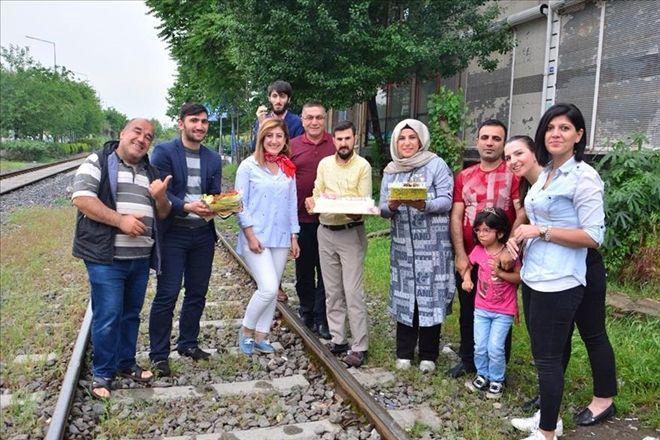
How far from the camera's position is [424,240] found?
4340mm

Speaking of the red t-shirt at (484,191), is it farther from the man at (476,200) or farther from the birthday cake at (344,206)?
the birthday cake at (344,206)

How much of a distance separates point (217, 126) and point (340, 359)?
44.9 meters

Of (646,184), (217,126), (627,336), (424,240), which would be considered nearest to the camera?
(424,240)

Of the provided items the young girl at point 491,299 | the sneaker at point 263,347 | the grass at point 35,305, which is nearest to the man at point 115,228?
the grass at point 35,305

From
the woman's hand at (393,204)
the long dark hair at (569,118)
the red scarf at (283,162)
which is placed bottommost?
the woman's hand at (393,204)

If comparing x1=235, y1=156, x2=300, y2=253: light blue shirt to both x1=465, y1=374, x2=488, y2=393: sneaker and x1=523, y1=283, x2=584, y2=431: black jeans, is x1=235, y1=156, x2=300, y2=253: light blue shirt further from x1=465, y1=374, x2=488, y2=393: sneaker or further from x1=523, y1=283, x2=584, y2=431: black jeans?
x1=523, y1=283, x2=584, y2=431: black jeans

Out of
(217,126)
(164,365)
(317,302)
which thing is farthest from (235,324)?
(217,126)

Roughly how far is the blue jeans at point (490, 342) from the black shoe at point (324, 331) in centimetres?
155

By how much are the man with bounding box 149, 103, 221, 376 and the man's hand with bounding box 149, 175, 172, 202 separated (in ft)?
0.71

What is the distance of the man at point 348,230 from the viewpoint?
15.2ft

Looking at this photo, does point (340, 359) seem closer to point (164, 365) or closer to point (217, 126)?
point (164, 365)

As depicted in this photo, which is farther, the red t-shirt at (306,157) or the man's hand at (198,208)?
the red t-shirt at (306,157)

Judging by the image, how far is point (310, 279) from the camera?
562 centimetres

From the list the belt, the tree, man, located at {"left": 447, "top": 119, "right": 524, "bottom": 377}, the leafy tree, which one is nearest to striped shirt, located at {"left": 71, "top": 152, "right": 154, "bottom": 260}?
the belt
